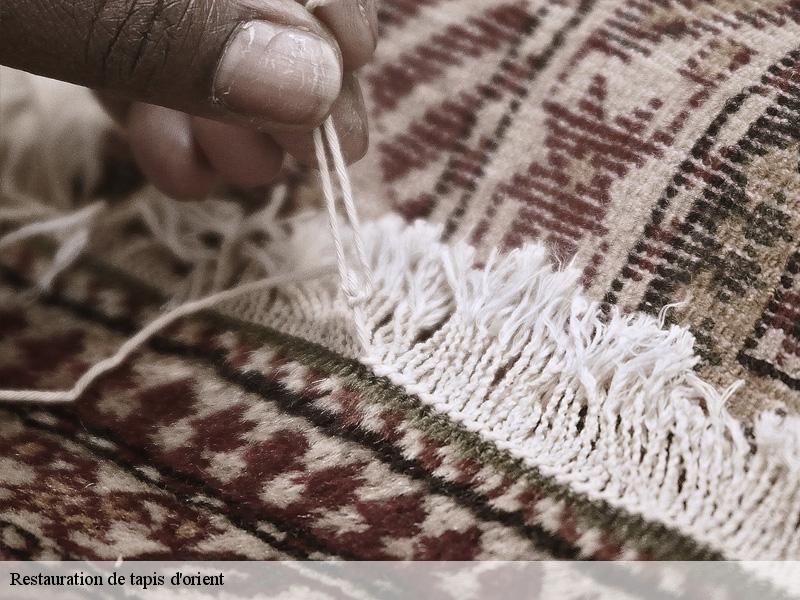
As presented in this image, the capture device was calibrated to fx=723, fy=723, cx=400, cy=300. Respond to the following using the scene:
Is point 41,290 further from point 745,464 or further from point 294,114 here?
point 745,464

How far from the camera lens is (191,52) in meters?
0.47

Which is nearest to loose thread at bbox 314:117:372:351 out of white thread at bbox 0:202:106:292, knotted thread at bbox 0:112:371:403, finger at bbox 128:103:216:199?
knotted thread at bbox 0:112:371:403

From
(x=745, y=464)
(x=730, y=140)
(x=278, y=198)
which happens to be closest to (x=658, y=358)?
(x=745, y=464)

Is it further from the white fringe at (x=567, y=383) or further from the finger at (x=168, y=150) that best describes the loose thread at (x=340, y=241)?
the finger at (x=168, y=150)

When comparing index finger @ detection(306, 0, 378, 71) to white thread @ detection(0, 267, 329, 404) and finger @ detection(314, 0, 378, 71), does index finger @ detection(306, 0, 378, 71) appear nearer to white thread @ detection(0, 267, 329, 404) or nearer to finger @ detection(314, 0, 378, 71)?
finger @ detection(314, 0, 378, 71)

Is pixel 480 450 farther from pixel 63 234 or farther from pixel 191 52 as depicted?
pixel 63 234

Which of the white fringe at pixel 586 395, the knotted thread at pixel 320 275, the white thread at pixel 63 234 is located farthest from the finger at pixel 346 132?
the white thread at pixel 63 234

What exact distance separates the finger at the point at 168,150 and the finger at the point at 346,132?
10 cm

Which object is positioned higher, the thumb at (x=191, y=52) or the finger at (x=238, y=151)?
the thumb at (x=191, y=52)

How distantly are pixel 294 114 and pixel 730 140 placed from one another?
334 millimetres

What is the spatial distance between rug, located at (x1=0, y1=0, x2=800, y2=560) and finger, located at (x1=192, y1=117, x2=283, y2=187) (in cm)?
8

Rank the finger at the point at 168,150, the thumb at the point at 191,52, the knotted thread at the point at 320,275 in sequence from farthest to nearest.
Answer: the finger at the point at 168,150, the knotted thread at the point at 320,275, the thumb at the point at 191,52

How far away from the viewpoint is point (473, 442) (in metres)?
0.51

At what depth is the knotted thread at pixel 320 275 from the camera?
554 mm
